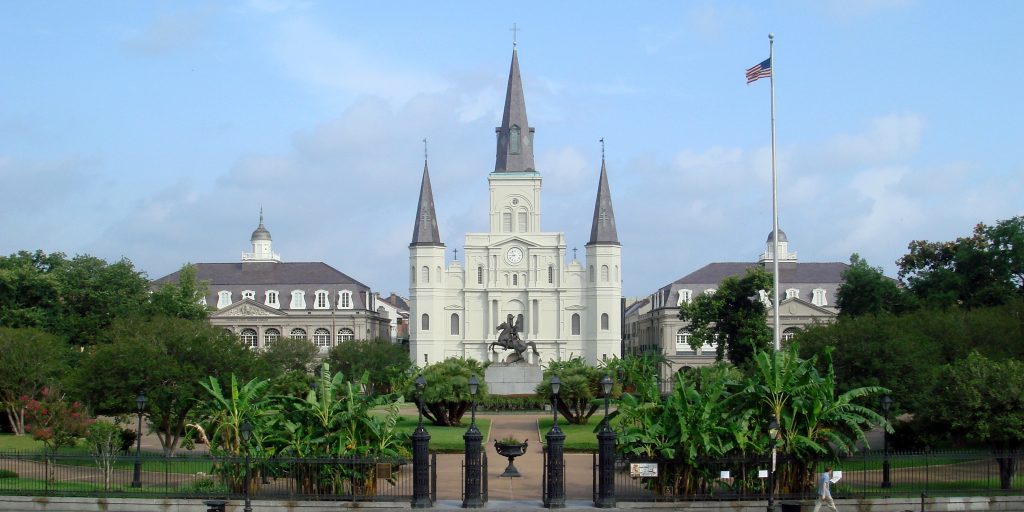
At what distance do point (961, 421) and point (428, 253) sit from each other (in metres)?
77.4

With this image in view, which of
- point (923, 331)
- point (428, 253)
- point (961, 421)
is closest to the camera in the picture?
point (961, 421)

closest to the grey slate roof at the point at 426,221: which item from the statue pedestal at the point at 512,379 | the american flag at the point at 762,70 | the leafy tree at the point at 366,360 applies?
the leafy tree at the point at 366,360

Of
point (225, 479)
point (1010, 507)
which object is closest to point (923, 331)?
point (1010, 507)

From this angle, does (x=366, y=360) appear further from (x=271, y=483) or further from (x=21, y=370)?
(x=271, y=483)

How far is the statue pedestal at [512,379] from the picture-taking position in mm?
58375

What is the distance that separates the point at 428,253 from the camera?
348 ft

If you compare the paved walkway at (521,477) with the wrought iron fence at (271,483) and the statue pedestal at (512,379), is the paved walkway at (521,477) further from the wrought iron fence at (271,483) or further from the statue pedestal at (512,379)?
the statue pedestal at (512,379)

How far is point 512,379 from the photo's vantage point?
58500mm

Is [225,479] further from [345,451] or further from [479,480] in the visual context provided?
[479,480]

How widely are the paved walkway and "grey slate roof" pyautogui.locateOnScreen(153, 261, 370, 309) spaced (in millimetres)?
69165

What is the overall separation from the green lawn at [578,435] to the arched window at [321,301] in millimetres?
59184

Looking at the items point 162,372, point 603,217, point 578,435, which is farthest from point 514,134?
point 162,372

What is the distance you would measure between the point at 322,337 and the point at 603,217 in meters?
29.7

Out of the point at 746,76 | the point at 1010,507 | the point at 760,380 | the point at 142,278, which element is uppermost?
the point at 746,76
